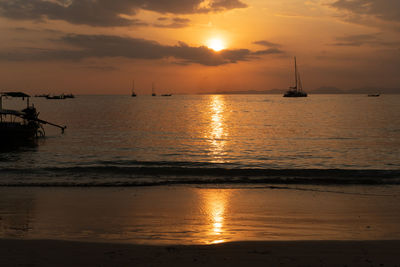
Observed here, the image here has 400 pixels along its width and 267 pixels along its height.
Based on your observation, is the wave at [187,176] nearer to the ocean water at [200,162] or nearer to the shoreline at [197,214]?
the ocean water at [200,162]

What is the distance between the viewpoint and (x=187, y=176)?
20953mm

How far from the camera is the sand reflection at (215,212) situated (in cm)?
945

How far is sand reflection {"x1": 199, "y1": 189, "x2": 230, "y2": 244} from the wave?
2880mm

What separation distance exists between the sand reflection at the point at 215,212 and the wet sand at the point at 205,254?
29.8 inches

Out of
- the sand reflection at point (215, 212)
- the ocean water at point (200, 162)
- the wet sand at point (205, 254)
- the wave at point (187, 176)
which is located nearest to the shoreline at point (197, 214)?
the sand reflection at point (215, 212)

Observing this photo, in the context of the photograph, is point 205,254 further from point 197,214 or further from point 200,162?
point 200,162

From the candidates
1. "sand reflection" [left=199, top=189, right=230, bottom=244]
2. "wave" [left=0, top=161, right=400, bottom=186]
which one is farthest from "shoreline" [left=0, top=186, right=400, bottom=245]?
"wave" [left=0, top=161, right=400, bottom=186]

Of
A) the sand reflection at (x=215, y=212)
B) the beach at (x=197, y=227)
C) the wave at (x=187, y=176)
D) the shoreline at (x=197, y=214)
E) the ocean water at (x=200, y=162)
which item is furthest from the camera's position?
the ocean water at (x=200, y=162)

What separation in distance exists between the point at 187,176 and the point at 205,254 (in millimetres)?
12919

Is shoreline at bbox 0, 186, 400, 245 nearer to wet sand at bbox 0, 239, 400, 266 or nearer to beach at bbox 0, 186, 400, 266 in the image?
beach at bbox 0, 186, 400, 266

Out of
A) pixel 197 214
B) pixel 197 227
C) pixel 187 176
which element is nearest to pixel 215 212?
pixel 197 214

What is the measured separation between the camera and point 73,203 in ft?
43.5

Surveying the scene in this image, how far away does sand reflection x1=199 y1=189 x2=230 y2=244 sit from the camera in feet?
31.0

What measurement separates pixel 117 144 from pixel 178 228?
29.2 metres
